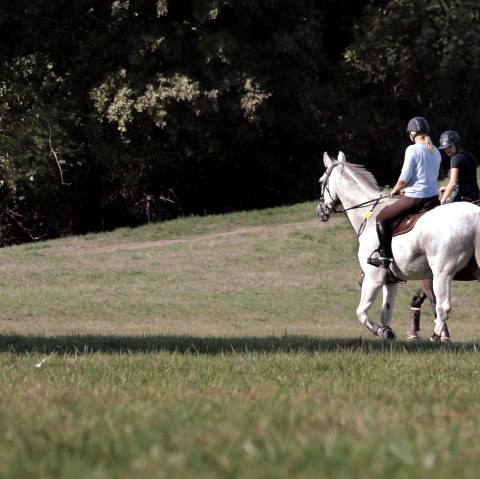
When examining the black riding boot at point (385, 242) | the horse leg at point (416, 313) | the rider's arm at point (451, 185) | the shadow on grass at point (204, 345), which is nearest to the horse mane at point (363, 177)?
the rider's arm at point (451, 185)

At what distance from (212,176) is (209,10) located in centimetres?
829

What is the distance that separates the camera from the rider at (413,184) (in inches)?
678

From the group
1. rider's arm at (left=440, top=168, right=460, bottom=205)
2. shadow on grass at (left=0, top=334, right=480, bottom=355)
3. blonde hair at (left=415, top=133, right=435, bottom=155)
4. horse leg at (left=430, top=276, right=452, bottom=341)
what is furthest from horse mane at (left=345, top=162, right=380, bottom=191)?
shadow on grass at (left=0, top=334, right=480, bottom=355)

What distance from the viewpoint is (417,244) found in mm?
17141

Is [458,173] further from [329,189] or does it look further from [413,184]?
[329,189]

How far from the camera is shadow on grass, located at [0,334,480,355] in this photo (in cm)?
1425

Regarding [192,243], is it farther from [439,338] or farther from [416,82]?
[439,338]

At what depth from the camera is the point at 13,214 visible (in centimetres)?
4497

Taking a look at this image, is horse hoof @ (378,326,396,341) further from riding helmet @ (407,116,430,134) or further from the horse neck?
riding helmet @ (407,116,430,134)

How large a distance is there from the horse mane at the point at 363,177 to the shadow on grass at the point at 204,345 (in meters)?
3.36

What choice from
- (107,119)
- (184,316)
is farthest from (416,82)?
(184,316)

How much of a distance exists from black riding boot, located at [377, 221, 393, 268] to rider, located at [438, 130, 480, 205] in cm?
111

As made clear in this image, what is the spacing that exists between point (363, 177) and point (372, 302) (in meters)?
2.10

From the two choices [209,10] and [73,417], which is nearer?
[73,417]
